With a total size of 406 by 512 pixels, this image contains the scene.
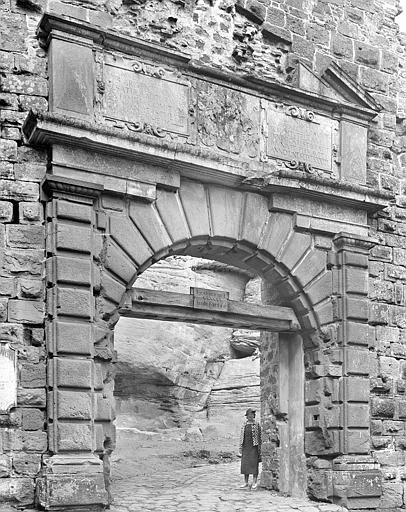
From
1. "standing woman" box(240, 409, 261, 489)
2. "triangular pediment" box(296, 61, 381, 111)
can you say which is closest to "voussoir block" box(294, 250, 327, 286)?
"triangular pediment" box(296, 61, 381, 111)

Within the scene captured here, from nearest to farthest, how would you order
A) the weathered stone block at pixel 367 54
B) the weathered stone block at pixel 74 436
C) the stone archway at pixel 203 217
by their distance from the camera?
the weathered stone block at pixel 74 436
the stone archway at pixel 203 217
the weathered stone block at pixel 367 54

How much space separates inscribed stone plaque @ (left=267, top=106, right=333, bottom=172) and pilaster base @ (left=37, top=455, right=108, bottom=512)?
12.9ft

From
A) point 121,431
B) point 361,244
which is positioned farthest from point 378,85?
point 121,431

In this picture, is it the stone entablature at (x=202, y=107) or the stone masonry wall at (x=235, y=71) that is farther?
the stone entablature at (x=202, y=107)

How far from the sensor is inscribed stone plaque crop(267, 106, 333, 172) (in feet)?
31.0

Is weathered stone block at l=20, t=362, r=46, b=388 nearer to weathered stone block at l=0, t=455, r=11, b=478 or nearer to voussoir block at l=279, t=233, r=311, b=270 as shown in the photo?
weathered stone block at l=0, t=455, r=11, b=478

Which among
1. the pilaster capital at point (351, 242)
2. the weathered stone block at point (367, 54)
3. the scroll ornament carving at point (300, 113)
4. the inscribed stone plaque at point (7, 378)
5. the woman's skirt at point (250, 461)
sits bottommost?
the woman's skirt at point (250, 461)

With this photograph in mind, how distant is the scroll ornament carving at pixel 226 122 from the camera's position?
8977 mm

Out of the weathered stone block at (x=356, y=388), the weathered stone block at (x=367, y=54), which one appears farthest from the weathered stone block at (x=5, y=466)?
the weathered stone block at (x=367, y=54)

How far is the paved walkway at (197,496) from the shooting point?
29.2ft

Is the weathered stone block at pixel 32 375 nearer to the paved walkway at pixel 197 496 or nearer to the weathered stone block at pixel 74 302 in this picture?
the weathered stone block at pixel 74 302

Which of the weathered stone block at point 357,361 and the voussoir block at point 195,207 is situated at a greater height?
the voussoir block at point 195,207

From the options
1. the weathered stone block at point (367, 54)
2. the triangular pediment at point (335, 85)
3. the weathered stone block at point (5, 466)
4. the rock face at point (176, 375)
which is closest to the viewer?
the weathered stone block at point (5, 466)

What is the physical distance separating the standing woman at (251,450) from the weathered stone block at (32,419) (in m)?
3.87
